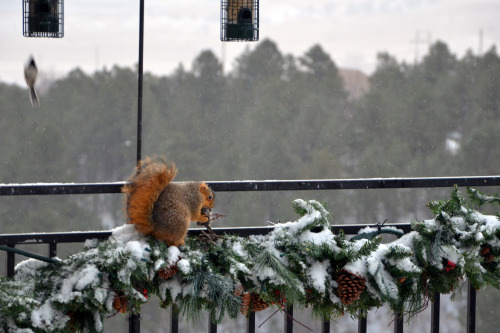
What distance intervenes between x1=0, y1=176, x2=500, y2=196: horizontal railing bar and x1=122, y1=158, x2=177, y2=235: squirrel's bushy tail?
0.08 meters

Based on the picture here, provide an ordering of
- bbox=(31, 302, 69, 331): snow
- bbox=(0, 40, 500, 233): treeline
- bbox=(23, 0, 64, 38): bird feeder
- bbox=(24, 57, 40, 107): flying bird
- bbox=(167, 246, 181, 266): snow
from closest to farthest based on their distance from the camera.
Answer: bbox=(31, 302, 69, 331): snow
bbox=(167, 246, 181, 266): snow
bbox=(23, 0, 64, 38): bird feeder
bbox=(24, 57, 40, 107): flying bird
bbox=(0, 40, 500, 233): treeline

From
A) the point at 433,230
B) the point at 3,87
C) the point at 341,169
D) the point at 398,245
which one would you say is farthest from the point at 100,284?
the point at 3,87

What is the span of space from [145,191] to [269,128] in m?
17.2

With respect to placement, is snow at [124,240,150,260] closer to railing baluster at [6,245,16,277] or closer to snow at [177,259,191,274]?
snow at [177,259,191,274]

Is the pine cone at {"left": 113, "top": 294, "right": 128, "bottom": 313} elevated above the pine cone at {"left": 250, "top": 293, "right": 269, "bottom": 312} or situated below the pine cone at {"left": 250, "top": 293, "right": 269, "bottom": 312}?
above

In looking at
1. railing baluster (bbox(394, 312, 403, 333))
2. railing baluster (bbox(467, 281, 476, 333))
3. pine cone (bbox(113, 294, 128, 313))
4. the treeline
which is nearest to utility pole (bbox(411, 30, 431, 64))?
the treeline

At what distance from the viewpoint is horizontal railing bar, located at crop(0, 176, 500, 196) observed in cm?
138

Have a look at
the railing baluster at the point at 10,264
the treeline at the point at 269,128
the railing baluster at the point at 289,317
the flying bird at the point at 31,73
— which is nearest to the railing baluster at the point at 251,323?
the railing baluster at the point at 289,317

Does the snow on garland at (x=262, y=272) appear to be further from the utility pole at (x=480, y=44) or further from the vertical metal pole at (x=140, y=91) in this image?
the utility pole at (x=480, y=44)

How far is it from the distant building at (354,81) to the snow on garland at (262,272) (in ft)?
57.8

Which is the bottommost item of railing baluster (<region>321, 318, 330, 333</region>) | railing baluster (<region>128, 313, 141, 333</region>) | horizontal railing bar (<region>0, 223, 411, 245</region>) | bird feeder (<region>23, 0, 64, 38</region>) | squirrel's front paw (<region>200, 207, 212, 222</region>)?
railing baluster (<region>321, 318, 330, 333</region>)


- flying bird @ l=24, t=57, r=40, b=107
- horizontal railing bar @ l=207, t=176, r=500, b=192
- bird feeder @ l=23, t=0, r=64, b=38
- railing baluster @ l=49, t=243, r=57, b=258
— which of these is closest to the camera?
railing baluster @ l=49, t=243, r=57, b=258

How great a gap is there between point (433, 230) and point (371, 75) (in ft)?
58.5

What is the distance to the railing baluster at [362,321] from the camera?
1.47 meters
